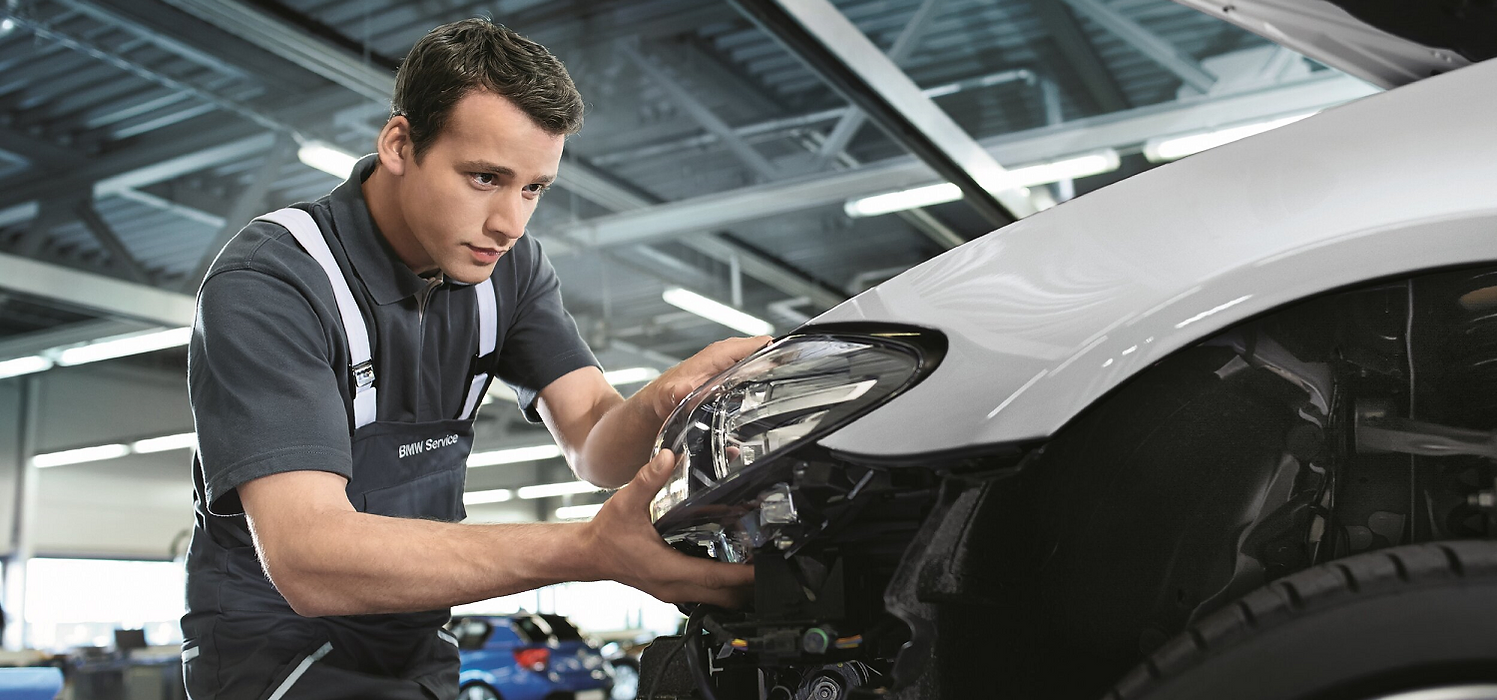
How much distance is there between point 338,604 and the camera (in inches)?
38.5

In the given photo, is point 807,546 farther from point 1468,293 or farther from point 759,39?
point 759,39

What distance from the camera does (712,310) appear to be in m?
8.80

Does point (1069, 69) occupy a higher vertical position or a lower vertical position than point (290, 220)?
higher

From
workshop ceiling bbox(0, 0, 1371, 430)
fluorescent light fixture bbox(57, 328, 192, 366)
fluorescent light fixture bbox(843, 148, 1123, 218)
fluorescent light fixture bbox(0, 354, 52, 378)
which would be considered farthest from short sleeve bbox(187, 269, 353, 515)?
fluorescent light fixture bbox(0, 354, 52, 378)

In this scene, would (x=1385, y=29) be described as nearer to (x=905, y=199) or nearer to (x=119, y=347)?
(x=905, y=199)

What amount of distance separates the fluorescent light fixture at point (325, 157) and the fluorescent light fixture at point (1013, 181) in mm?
3131

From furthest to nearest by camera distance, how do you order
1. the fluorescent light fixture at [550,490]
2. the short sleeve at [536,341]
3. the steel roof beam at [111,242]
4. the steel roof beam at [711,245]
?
the fluorescent light fixture at [550,490]
the steel roof beam at [711,245]
the steel roof beam at [111,242]
the short sleeve at [536,341]

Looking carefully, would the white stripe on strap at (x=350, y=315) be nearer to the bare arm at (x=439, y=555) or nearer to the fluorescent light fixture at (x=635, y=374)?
the bare arm at (x=439, y=555)

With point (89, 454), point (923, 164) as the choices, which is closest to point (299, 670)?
point (923, 164)

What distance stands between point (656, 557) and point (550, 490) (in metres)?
16.0

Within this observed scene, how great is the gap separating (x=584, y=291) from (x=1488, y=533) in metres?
6.98

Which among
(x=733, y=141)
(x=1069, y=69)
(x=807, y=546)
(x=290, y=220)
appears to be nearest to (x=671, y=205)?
(x=733, y=141)

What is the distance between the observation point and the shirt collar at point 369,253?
49.2 inches

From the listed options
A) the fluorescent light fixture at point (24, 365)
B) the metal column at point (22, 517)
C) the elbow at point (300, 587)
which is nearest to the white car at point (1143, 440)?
the elbow at point (300, 587)
